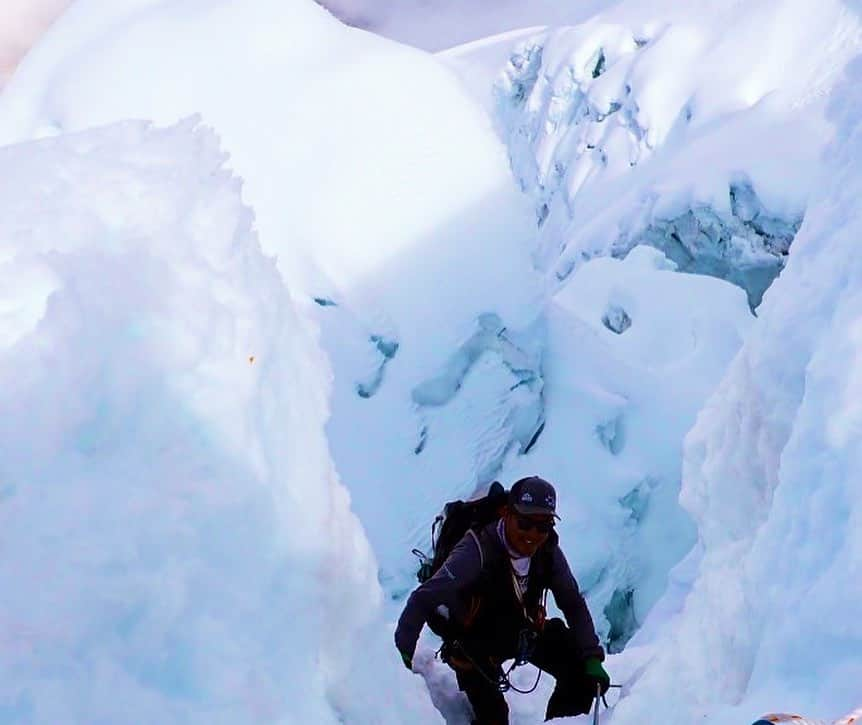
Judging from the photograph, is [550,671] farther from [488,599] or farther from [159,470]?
[159,470]

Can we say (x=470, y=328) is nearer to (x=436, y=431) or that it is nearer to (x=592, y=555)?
(x=436, y=431)

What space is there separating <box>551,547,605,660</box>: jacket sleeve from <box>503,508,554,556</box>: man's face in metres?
0.15

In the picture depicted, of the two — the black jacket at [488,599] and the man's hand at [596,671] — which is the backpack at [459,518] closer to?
the black jacket at [488,599]

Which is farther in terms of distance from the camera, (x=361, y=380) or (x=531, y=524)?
(x=361, y=380)

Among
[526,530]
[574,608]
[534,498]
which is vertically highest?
[534,498]

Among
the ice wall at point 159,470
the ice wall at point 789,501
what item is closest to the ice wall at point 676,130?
the ice wall at point 789,501

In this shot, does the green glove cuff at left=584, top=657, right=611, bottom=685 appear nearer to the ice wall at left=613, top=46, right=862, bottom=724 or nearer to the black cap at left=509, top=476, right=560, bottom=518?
the ice wall at left=613, top=46, right=862, bottom=724

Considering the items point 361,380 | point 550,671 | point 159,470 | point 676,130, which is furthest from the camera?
point 676,130

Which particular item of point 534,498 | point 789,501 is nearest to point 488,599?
point 534,498

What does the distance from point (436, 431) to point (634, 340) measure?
1.93 meters

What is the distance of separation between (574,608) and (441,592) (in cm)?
42

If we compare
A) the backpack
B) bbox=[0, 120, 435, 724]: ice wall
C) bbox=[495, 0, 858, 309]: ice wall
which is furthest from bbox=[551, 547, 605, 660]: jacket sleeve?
bbox=[495, 0, 858, 309]: ice wall

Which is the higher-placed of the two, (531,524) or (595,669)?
(531,524)

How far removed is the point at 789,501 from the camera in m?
1.78
